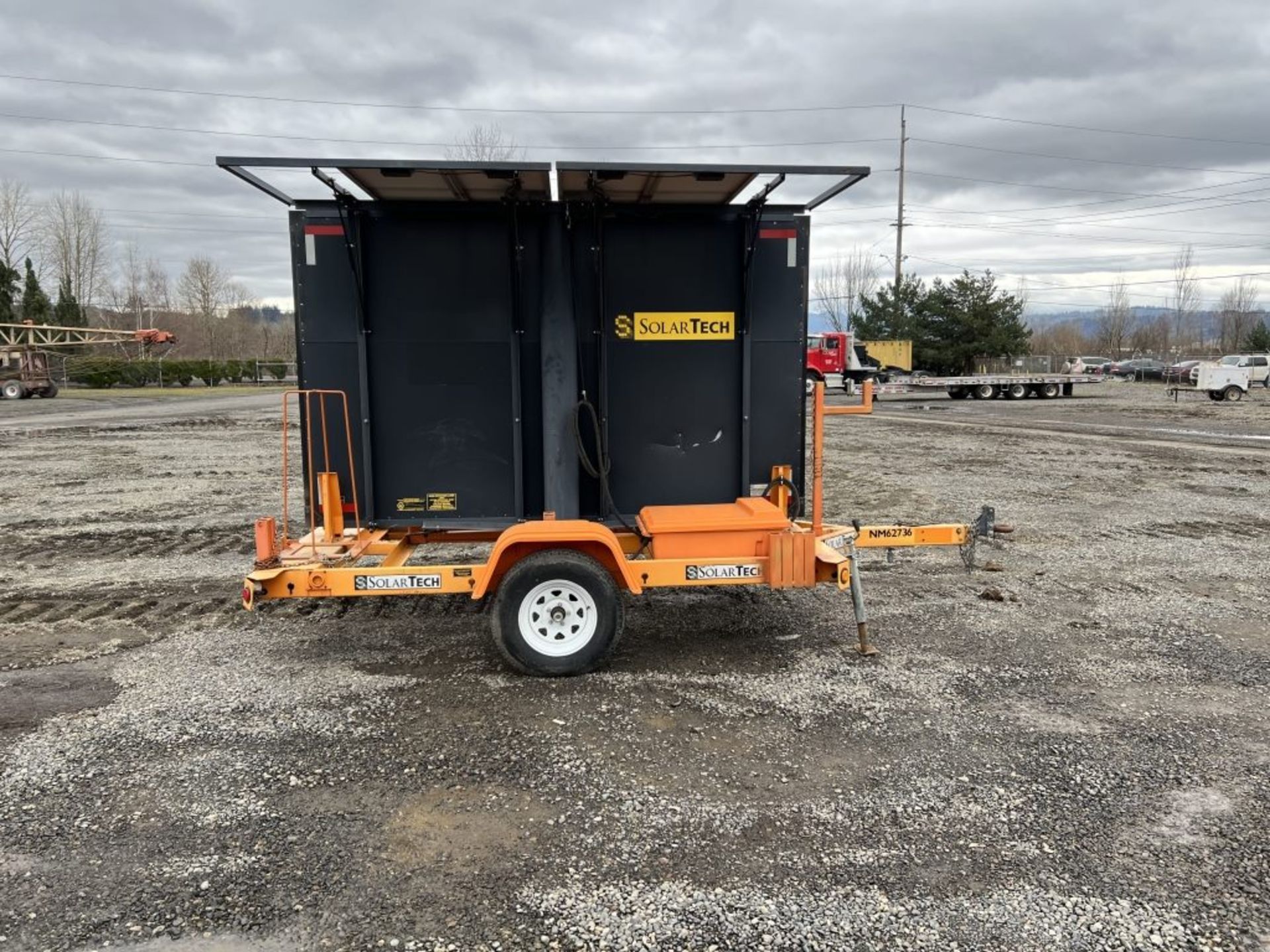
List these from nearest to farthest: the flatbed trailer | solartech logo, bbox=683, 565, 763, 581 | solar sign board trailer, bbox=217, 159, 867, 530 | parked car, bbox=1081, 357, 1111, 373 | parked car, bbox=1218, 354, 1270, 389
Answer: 1. solartech logo, bbox=683, 565, 763, 581
2. solar sign board trailer, bbox=217, 159, 867, 530
3. the flatbed trailer
4. parked car, bbox=1218, 354, 1270, 389
5. parked car, bbox=1081, 357, 1111, 373

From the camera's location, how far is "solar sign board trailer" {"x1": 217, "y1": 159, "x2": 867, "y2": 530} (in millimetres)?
5598

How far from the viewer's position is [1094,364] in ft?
203

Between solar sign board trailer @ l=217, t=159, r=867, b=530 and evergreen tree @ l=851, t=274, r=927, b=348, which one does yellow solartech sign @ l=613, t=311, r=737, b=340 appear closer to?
solar sign board trailer @ l=217, t=159, r=867, b=530

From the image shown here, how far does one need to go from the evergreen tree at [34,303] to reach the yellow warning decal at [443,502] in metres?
63.2

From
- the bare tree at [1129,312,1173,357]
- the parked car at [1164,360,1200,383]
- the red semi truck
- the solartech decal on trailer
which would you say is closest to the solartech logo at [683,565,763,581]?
the solartech decal on trailer

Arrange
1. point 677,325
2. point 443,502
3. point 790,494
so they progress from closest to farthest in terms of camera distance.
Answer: point 677,325 → point 443,502 → point 790,494

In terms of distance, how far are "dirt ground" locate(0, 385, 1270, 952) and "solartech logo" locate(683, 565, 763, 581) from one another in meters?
0.59

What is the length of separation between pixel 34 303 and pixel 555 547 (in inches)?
2721

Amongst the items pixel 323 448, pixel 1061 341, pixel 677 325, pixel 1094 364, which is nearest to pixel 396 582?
pixel 323 448

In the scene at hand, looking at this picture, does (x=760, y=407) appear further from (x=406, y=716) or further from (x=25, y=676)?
(x=25, y=676)

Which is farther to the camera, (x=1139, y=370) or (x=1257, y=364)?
(x=1139, y=370)

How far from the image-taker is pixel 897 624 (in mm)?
6293

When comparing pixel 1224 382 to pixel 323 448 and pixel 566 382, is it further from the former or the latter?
pixel 323 448

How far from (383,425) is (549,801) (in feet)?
10.0
